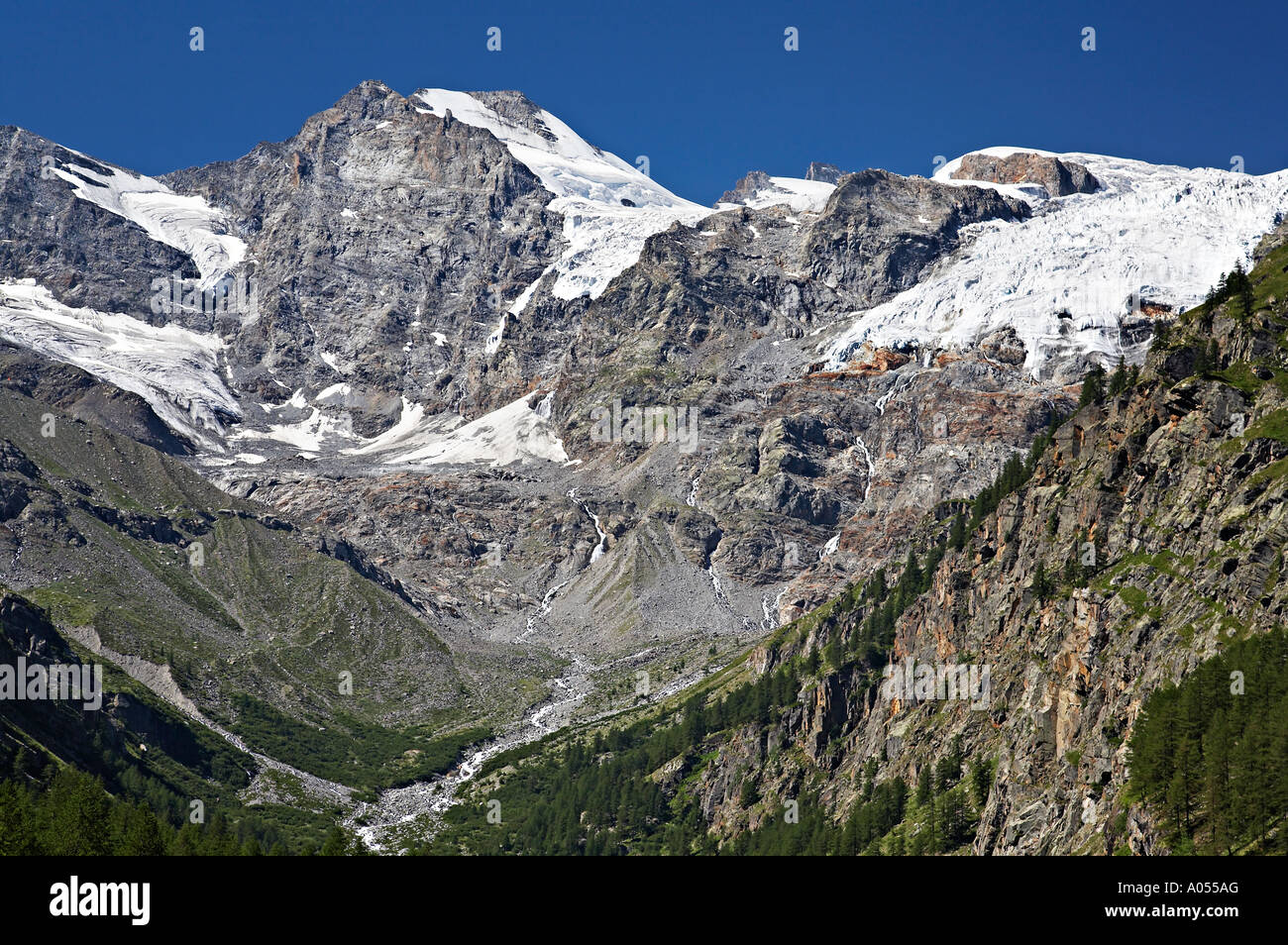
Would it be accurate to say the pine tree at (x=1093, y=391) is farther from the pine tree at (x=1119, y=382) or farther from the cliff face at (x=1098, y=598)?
the cliff face at (x=1098, y=598)

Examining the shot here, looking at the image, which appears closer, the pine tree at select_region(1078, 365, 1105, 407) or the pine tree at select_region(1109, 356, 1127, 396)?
the pine tree at select_region(1109, 356, 1127, 396)

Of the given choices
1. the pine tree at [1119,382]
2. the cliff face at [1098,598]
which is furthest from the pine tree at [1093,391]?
the cliff face at [1098,598]

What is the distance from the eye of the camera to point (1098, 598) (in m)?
126

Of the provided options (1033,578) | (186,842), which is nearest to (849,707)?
(1033,578)

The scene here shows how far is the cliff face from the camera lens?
10800 cm

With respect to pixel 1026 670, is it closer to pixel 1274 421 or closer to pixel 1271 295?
pixel 1274 421

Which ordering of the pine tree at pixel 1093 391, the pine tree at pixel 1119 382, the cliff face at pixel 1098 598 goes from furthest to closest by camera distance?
the pine tree at pixel 1093 391 → the pine tree at pixel 1119 382 → the cliff face at pixel 1098 598

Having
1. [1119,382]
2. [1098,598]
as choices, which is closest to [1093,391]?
[1119,382]

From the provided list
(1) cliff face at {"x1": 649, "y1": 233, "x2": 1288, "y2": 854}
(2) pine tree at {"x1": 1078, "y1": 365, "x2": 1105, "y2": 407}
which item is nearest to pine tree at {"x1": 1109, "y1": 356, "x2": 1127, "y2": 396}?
(2) pine tree at {"x1": 1078, "y1": 365, "x2": 1105, "y2": 407}

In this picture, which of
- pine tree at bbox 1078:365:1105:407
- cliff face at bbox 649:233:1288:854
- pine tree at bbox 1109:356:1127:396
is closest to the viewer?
cliff face at bbox 649:233:1288:854

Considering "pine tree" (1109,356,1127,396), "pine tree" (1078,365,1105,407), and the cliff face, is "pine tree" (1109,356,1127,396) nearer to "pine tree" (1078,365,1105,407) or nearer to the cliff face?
"pine tree" (1078,365,1105,407)

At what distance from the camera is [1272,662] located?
306 ft

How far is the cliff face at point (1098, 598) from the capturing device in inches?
4252

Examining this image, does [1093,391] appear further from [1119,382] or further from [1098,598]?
[1098,598]
